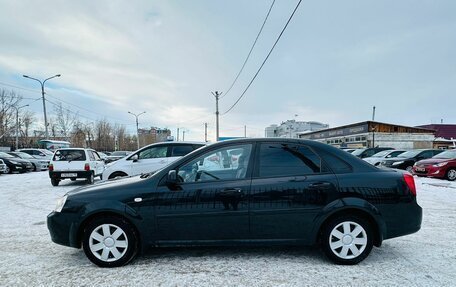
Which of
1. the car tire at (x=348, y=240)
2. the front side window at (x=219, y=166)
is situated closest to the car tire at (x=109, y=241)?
the front side window at (x=219, y=166)

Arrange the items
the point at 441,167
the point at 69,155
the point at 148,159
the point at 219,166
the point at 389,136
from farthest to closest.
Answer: the point at 389,136 → the point at 441,167 → the point at 69,155 → the point at 148,159 → the point at 219,166

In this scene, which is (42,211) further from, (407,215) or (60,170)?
(407,215)

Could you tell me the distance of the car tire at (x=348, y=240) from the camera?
3129mm

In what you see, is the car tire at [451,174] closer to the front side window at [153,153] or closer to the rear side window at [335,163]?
the rear side window at [335,163]

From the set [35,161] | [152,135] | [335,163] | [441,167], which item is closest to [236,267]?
[335,163]

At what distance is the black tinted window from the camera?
3.21 metres

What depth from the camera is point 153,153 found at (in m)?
8.21

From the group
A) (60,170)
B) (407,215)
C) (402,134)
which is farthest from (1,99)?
(402,134)

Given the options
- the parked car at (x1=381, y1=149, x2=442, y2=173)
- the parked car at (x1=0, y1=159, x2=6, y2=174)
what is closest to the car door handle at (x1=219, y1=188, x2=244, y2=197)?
the parked car at (x1=381, y1=149, x2=442, y2=173)

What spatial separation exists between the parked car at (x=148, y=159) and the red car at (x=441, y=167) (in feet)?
33.4

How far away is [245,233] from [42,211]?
17.5ft

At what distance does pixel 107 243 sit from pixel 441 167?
515 inches

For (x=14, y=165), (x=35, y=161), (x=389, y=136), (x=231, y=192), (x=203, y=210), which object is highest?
(x=389, y=136)

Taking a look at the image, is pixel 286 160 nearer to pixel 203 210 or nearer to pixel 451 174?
pixel 203 210
